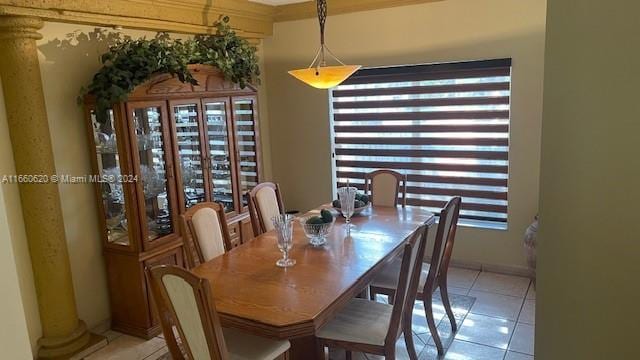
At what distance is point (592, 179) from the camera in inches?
31.3

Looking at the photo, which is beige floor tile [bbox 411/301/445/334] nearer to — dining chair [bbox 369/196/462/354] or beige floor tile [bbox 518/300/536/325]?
dining chair [bbox 369/196/462/354]

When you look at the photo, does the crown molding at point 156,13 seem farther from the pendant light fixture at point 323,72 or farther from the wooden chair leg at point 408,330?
the wooden chair leg at point 408,330

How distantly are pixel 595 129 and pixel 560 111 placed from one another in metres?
0.06

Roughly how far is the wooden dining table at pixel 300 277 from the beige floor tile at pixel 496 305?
813mm

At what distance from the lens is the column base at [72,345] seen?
303cm

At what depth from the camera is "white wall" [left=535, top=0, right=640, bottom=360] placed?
751 mm

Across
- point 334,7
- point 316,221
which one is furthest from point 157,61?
point 334,7

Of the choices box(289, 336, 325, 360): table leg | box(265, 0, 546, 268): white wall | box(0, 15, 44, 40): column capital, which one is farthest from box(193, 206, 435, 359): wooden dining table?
box(0, 15, 44, 40): column capital

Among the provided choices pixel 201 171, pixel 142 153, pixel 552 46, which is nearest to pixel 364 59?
pixel 201 171

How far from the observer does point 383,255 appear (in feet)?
8.52

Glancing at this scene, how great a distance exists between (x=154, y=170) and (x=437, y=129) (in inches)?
95.6

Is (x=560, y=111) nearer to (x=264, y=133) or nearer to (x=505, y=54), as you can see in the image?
(x=505, y=54)

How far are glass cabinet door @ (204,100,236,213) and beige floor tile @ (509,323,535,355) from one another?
96.7 inches

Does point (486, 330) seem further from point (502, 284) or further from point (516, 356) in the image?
point (502, 284)
